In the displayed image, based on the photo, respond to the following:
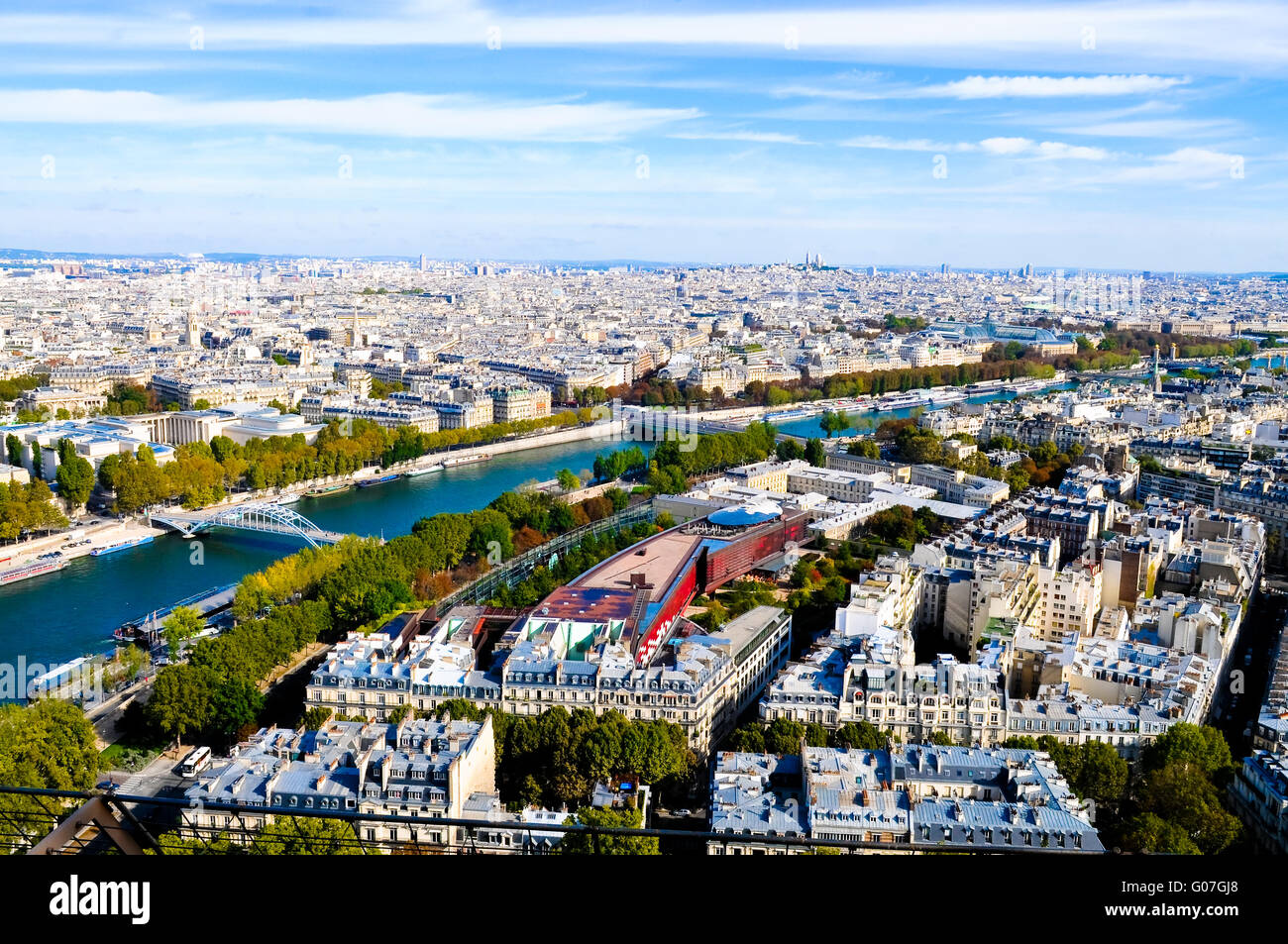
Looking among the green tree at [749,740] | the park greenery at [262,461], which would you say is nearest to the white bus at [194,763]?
the green tree at [749,740]

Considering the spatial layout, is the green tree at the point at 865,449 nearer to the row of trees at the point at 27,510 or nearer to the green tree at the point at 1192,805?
the row of trees at the point at 27,510

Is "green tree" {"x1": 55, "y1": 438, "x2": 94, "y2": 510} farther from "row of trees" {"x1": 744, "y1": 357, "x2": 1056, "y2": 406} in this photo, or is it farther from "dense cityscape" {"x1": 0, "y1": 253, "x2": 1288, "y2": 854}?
"row of trees" {"x1": 744, "y1": 357, "x2": 1056, "y2": 406}

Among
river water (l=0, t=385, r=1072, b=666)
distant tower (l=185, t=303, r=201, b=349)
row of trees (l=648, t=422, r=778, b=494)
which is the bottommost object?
river water (l=0, t=385, r=1072, b=666)

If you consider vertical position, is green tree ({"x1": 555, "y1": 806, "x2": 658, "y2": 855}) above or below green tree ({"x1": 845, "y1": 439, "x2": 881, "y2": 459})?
below

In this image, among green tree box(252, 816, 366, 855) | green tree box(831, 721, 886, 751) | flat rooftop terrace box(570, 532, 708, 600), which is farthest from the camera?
flat rooftop terrace box(570, 532, 708, 600)

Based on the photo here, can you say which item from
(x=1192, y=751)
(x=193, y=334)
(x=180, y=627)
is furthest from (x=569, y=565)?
(x=193, y=334)

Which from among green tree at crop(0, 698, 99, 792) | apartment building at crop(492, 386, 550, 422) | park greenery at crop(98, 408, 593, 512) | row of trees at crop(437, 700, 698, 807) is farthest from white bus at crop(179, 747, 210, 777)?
apartment building at crop(492, 386, 550, 422)

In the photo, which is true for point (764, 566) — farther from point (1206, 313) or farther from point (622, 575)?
point (1206, 313)
